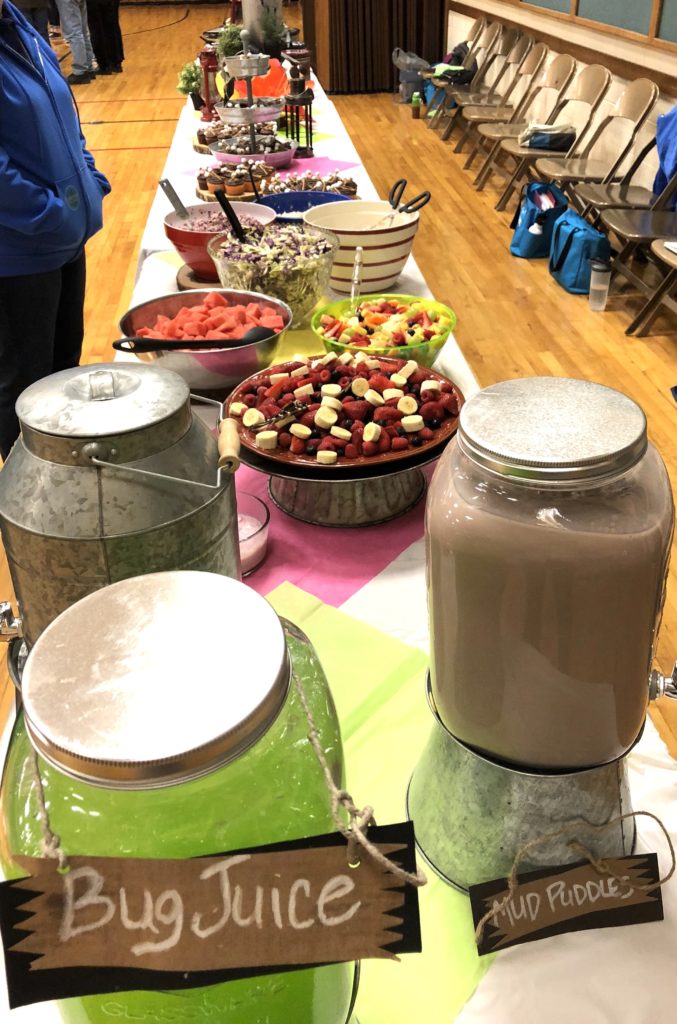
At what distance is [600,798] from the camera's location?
535 mm

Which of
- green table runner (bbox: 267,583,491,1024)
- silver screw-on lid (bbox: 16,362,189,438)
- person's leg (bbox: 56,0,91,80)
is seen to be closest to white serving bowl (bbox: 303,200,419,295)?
green table runner (bbox: 267,583,491,1024)

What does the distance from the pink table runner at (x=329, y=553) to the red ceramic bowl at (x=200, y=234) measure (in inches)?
30.5

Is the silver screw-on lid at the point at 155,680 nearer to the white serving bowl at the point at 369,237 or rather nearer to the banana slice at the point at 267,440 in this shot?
the banana slice at the point at 267,440

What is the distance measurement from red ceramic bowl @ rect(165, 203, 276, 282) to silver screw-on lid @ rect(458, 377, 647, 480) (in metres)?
1.20

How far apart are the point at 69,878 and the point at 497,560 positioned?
25 cm

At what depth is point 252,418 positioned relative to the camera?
0.94 meters

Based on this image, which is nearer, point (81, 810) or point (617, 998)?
point (81, 810)

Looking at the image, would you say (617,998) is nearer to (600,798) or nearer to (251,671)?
(600,798)

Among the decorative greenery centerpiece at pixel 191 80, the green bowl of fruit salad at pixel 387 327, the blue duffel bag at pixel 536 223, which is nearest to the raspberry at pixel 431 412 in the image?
the green bowl of fruit salad at pixel 387 327

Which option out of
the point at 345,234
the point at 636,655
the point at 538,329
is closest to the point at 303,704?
the point at 636,655

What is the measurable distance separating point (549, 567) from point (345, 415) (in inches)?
21.6

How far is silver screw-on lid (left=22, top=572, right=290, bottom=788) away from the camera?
34cm

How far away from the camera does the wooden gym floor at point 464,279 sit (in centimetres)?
290

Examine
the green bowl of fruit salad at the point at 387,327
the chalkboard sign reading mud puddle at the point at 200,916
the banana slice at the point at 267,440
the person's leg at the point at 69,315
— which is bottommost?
the person's leg at the point at 69,315
